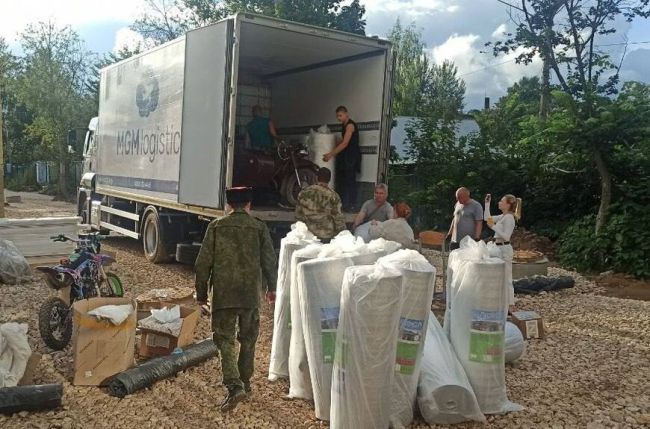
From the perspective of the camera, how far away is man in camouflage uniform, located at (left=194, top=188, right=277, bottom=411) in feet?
15.0

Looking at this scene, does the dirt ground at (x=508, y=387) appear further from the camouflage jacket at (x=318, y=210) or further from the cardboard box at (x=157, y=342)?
the camouflage jacket at (x=318, y=210)

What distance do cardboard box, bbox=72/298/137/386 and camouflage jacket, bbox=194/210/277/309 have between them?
0.81 m

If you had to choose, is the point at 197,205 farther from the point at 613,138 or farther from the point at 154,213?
the point at 613,138

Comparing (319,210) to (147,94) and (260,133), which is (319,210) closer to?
(260,133)

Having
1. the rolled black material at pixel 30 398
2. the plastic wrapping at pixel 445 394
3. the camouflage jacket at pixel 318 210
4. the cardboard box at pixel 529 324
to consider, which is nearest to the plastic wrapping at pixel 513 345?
the cardboard box at pixel 529 324

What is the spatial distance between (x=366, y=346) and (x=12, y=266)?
6.62 m

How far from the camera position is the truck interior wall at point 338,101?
30.1ft

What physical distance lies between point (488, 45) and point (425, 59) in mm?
25905

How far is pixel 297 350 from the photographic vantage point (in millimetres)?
4691

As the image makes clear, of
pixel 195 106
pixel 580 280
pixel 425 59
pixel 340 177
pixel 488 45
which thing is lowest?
pixel 580 280

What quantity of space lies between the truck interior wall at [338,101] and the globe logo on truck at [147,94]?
7.95ft

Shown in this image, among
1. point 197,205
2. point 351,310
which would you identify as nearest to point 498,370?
point 351,310

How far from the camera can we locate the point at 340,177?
31.1 feet

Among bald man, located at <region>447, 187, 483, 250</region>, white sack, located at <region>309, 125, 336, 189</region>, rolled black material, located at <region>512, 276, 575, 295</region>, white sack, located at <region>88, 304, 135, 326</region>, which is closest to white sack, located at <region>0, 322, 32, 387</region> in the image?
white sack, located at <region>88, 304, 135, 326</region>
